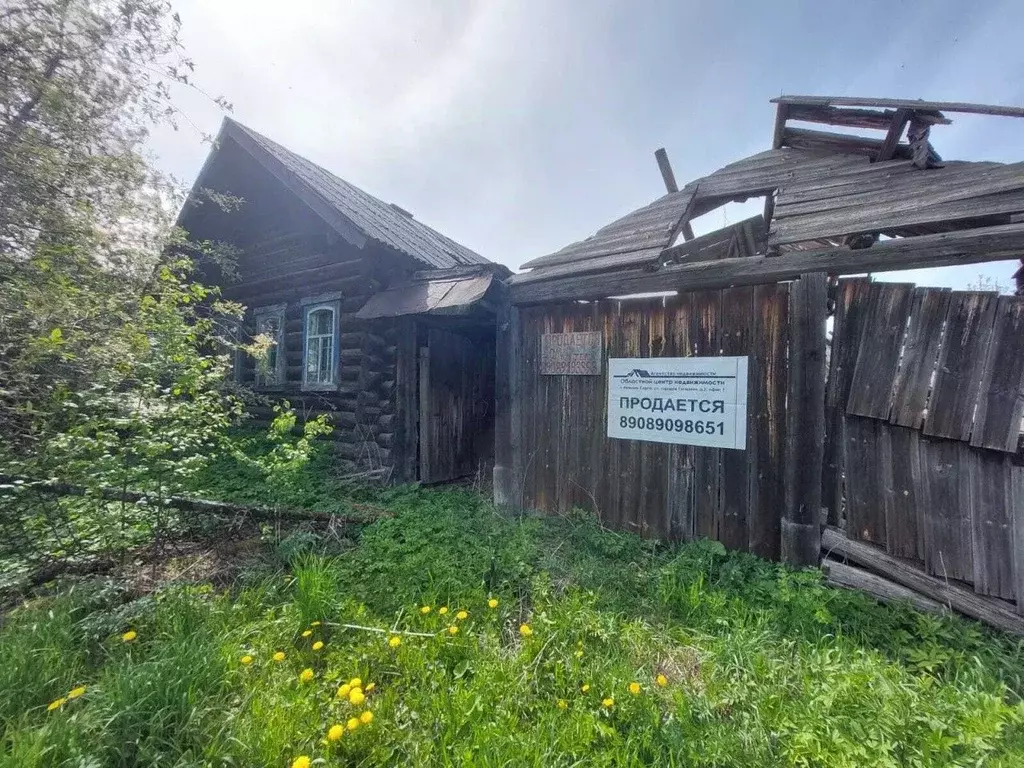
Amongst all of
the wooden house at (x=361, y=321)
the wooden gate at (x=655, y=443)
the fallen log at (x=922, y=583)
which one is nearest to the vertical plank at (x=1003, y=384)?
the fallen log at (x=922, y=583)

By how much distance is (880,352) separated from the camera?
3244 mm

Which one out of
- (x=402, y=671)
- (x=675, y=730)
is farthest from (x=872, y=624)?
(x=402, y=671)

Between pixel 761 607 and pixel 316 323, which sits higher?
pixel 316 323

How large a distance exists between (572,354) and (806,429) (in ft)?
7.54

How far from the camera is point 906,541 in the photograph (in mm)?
3152

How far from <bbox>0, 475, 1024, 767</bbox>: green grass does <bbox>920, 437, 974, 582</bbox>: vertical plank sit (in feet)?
1.30

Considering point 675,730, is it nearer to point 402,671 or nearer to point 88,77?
point 402,671

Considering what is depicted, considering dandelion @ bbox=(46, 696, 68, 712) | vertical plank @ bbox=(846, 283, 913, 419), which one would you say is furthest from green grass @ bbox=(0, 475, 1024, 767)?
vertical plank @ bbox=(846, 283, 913, 419)

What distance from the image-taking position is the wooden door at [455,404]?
23.1 ft

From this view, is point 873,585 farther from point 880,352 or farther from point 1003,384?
point 880,352

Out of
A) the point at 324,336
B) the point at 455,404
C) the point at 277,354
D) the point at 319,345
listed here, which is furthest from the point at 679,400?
the point at 277,354

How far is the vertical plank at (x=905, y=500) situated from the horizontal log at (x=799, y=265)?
1285mm

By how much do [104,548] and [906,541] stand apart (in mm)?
→ 6294

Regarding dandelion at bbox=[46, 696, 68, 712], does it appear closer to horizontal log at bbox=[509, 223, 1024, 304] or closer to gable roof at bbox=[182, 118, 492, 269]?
horizontal log at bbox=[509, 223, 1024, 304]
